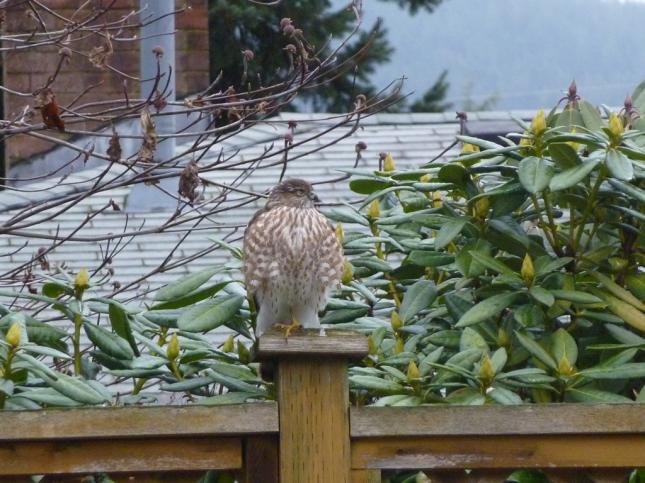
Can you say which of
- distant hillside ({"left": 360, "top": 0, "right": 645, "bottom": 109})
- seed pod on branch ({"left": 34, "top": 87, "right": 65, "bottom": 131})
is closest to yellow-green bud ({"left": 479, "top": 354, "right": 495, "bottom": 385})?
seed pod on branch ({"left": 34, "top": 87, "right": 65, "bottom": 131})

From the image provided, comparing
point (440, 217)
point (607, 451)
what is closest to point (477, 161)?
point (440, 217)

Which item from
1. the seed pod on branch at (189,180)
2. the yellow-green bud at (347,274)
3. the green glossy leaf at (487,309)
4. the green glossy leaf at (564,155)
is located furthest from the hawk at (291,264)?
the green glossy leaf at (564,155)

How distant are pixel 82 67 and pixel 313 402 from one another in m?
9.65

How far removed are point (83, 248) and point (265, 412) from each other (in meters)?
5.19

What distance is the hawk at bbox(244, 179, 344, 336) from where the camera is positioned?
343 cm

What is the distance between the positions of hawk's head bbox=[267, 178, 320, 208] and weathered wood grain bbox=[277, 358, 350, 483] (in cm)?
127

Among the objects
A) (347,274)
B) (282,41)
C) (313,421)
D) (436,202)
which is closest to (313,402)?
(313,421)

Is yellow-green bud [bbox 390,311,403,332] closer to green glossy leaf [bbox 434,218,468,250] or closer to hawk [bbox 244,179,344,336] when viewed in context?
green glossy leaf [bbox 434,218,468,250]

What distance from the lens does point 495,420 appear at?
2535mm

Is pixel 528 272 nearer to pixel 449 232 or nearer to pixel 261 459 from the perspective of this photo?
pixel 449 232

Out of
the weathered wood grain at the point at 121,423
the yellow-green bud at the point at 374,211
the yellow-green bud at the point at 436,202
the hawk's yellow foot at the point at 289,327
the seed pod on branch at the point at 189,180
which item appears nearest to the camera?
the weathered wood grain at the point at 121,423

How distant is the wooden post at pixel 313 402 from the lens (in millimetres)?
2521

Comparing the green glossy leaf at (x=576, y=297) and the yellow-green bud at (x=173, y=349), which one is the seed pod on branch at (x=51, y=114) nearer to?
the yellow-green bud at (x=173, y=349)

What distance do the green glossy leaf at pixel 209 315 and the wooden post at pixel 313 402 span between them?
1.72 feet
